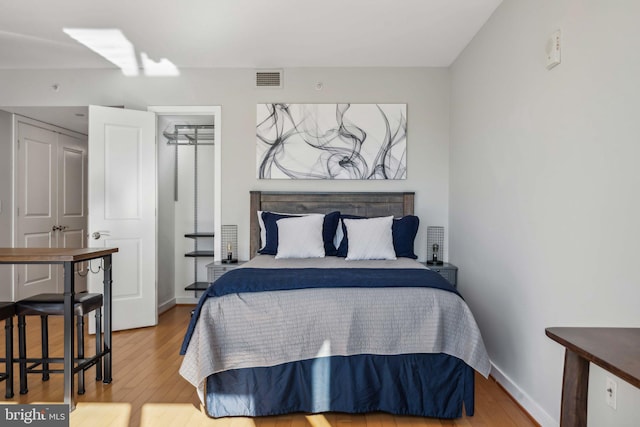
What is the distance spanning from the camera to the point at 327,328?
7.55 feet

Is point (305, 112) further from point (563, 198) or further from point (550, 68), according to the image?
point (563, 198)

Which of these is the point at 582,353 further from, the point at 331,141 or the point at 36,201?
the point at 36,201

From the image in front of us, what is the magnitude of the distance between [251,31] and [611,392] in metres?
3.33

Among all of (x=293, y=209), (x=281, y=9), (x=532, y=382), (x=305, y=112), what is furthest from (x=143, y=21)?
(x=532, y=382)

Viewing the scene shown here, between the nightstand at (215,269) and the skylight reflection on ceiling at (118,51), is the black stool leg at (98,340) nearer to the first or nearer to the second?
the nightstand at (215,269)

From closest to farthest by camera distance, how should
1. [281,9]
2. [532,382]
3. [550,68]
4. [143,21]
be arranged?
[550,68]
[532,382]
[281,9]
[143,21]

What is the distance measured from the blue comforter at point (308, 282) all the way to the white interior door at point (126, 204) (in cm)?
201

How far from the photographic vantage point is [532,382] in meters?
2.42

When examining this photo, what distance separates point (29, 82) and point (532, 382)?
5.13 m

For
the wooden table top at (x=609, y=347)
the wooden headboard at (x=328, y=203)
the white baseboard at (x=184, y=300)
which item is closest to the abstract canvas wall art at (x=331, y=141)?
the wooden headboard at (x=328, y=203)

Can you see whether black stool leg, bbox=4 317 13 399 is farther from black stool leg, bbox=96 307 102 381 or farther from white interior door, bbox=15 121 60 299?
white interior door, bbox=15 121 60 299

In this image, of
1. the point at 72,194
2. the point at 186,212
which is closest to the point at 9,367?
the point at 186,212

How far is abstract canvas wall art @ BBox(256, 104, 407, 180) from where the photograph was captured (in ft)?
13.9

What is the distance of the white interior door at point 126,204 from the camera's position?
404 cm
